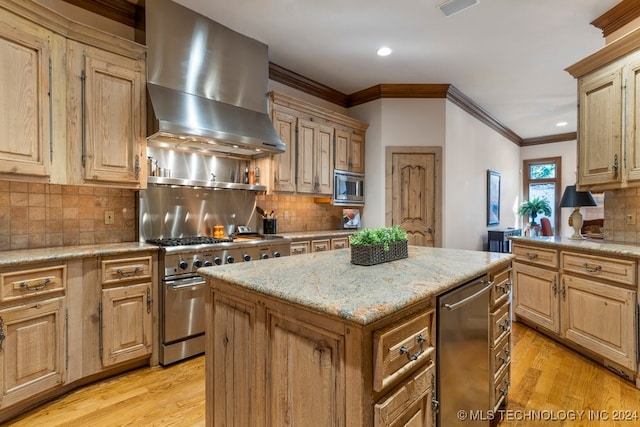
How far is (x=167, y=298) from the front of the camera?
264cm

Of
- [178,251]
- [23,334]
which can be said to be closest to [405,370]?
[178,251]

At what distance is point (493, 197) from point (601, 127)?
353cm

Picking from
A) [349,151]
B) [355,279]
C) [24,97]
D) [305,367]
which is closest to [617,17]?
[349,151]

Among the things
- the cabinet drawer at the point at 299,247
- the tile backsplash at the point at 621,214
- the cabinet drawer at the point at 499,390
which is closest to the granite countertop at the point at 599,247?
the tile backsplash at the point at 621,214

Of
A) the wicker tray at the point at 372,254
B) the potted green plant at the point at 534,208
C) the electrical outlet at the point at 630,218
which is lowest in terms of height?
the wicker tray at the point at 372,254

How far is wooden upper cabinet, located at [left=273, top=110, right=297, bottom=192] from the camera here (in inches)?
149

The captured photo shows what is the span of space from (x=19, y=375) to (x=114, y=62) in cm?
223

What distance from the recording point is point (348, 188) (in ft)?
15.3

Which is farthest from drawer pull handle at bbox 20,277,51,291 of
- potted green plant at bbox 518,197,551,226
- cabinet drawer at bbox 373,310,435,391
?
potted green plant at bbox 518,197,551,226

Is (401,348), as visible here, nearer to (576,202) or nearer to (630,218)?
(630,218)

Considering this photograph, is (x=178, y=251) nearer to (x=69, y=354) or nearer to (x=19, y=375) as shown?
(x=69, y=354)

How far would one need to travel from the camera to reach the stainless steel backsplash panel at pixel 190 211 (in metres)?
3.07

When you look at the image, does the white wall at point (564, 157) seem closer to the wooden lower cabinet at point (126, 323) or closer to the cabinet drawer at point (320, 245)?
the cabinet drawer at point (320, 245)

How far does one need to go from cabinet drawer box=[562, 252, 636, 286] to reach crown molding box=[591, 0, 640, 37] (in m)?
2.07
